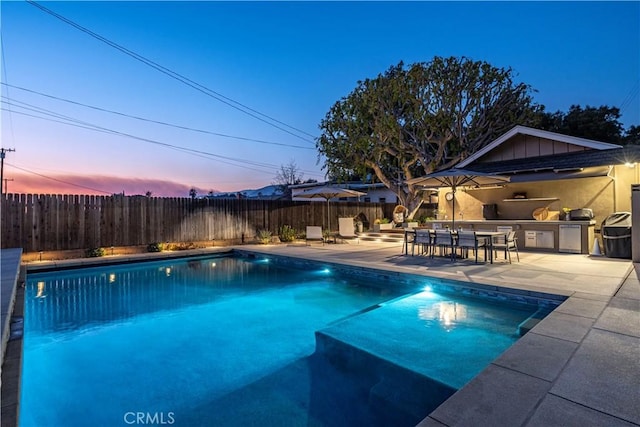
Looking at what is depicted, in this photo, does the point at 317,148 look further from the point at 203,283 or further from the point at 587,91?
the point at 587,91

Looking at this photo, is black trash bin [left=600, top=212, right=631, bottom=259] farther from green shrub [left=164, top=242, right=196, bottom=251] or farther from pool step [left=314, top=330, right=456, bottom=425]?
green shrub [left=164, top=242, right=196, bottom=251]

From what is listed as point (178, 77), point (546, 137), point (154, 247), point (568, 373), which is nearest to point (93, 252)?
point (154, 247)

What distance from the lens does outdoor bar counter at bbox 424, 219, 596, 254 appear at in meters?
8.70

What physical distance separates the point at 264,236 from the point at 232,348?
30.6ft

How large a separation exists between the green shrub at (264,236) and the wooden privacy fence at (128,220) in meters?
0.26

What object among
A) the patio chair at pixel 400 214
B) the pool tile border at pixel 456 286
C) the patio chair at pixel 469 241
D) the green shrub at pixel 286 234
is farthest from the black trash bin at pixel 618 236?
the green shrub at pixel 286 234

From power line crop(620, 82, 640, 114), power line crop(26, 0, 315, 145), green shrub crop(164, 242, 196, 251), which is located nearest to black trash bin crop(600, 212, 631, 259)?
green shrub crop(164, 242, 196, 251)

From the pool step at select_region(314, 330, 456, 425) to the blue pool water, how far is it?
0.02 m

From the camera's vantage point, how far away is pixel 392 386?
2969 millimetres

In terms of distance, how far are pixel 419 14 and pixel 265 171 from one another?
69.4ft

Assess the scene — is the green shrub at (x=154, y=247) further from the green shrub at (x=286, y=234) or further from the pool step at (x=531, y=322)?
the pool step at (x=531, y=322)

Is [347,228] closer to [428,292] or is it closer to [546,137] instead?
[428,292]

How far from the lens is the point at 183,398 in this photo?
3193mm

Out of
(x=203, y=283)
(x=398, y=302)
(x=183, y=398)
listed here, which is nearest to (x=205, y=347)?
(x=183, y=398)
